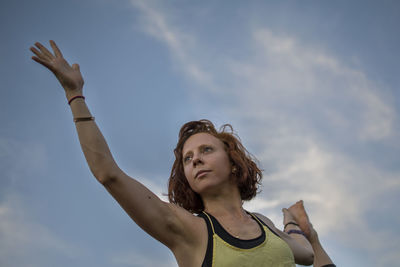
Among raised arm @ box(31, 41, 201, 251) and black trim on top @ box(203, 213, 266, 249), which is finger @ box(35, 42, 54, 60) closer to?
raised arm @ box(31, 41, 201, 251)

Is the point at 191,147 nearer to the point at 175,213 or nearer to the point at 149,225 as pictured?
the point at 175,213

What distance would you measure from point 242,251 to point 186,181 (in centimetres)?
143

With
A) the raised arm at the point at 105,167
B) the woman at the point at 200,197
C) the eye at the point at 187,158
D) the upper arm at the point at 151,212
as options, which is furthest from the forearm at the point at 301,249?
the raised arm at the point at 105,167

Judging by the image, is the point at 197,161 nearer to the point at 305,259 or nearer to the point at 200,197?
the point at 200,197

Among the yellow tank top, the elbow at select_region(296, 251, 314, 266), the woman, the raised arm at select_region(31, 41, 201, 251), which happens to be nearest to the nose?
the woman

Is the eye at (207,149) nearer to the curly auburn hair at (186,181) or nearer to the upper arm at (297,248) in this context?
the curly auburn hair at (186,181)

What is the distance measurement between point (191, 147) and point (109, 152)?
1644 mm

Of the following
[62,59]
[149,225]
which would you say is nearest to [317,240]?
[149,225]

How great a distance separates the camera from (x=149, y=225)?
3822 millimetres

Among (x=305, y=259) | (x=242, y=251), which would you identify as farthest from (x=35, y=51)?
(x=305, y=259)

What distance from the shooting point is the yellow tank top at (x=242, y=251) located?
3.94 m

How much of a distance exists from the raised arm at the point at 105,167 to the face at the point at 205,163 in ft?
2.86

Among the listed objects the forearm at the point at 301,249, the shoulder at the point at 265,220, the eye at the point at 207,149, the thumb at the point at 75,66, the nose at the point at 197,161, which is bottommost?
the forearm at the point at 301,249

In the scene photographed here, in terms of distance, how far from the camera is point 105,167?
3.53 meters
